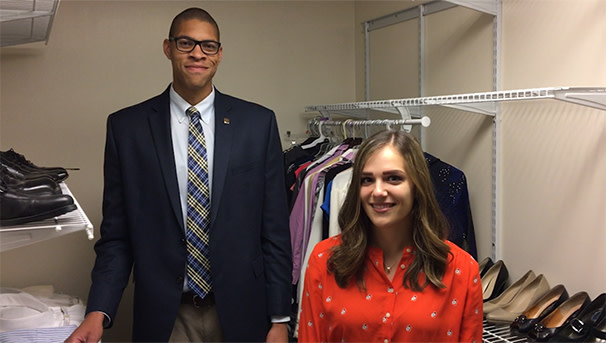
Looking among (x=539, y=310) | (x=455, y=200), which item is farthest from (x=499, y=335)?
(x=455, y=200)

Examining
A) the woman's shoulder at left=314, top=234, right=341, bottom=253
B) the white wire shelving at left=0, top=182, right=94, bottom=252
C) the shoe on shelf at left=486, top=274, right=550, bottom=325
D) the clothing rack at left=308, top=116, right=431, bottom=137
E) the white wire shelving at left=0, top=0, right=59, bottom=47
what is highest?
the white wire shelving at left=0, top=0, right=59, bottom=47

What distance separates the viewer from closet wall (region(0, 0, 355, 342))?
285 centimetres

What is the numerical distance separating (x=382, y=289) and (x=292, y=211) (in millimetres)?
1240

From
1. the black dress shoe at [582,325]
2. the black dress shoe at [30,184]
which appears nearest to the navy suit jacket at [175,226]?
the black dress shoe at [30,184]

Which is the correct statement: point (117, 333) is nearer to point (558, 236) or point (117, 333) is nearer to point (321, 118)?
point (321, 118)

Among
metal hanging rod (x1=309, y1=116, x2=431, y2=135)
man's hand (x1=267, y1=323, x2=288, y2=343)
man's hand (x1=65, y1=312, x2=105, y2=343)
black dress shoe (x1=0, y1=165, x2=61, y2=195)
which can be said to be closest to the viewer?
black dress shoe (x1=0, y1=165, x2=61, y2=195)

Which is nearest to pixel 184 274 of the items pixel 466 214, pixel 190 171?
pixel 190 171

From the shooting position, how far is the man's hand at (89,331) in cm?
166

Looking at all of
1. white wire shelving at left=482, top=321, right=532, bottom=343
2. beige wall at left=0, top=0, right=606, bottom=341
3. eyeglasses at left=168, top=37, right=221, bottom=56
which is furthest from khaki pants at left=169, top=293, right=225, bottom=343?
beige wall at left=0, top=0, right=606, bottom=341

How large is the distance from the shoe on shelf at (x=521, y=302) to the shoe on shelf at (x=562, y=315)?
0.11 m

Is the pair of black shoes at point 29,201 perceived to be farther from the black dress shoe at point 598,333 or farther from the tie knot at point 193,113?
the black dress shoe at point 598,333

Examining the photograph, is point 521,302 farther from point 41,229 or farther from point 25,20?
point 25,20

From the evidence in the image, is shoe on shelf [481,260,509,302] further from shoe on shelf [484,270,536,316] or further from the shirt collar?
the shirt collar

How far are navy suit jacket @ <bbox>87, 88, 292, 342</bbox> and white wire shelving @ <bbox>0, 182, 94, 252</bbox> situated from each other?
0.68 m
